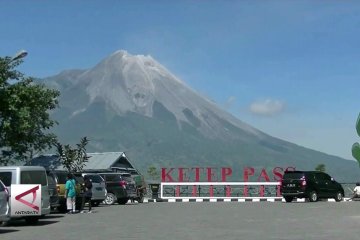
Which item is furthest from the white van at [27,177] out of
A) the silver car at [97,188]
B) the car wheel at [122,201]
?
the car wheel at [122,201]

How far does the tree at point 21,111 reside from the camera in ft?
128

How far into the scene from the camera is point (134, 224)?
2112cm

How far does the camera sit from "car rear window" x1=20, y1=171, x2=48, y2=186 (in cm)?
2116

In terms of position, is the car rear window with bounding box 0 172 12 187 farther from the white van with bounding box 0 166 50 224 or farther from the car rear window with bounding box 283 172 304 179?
the car rear window with bounding box 283 172 304 179

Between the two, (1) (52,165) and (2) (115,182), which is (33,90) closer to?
(2) (115,182)

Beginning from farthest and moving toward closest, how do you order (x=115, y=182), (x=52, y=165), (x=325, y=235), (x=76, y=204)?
(x=52, y=165)
(x=115, y=182)
(x=76, y=204)
(x=325, y=235)

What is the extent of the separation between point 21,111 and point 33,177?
18406 millimetres

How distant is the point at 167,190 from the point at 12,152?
500 inches

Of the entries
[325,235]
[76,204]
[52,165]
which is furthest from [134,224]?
[52,165]

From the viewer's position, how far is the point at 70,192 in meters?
26.8

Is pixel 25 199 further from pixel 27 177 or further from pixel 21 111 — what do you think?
pixel 21 111

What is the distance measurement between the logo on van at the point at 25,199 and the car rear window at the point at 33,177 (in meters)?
0.30

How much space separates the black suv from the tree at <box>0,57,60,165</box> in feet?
49.3

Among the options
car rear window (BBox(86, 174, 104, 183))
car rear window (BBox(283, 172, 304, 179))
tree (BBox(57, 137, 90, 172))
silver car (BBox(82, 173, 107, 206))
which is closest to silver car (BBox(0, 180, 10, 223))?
silver car (BBox(82, 173, 107, 206))
